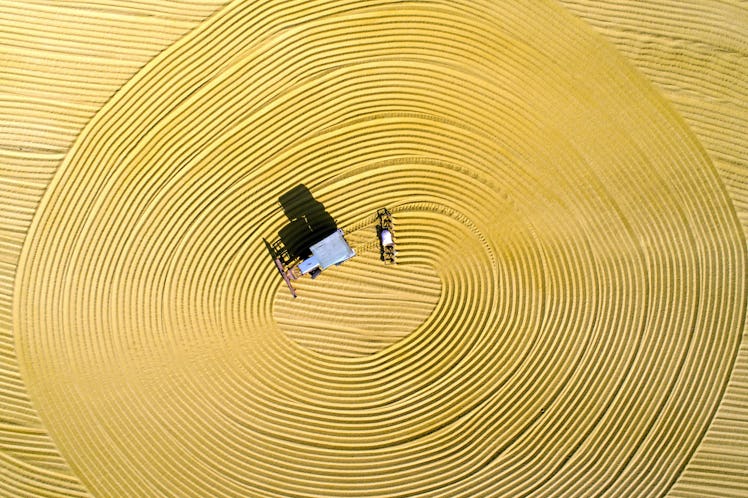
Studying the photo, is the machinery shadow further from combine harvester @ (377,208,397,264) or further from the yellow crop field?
combine harvester @ (377,208,397,264)

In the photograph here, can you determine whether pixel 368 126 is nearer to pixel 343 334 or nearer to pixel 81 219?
pixel 343 334

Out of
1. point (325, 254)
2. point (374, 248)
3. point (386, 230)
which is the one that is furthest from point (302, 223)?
point (386, 230)

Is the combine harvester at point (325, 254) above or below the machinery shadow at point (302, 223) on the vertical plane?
below

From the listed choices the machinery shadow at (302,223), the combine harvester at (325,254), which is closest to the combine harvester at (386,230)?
the combine harvester at (325,254)

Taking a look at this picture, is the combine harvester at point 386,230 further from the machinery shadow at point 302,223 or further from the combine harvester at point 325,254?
the machinery shadow at point 302,223

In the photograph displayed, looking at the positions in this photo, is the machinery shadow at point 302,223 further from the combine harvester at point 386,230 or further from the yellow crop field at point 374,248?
the combine harvester at point 386,230

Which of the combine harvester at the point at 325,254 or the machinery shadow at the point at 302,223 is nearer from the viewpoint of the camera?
the combine harvester at the point at 325,254

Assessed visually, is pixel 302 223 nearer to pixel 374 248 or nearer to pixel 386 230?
pixel 374 248

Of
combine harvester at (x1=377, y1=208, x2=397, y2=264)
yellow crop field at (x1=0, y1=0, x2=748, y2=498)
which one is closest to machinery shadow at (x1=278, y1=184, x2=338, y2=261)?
yellow crop field at (x1=0, y1=0, x2=748, y2=498)

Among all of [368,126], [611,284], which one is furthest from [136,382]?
[611,284]
